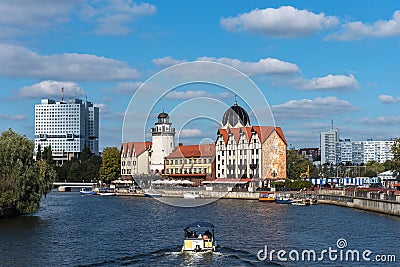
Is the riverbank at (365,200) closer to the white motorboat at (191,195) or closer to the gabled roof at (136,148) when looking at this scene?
the white motorboat at (191,195)

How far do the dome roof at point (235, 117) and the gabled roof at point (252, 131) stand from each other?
7004mm

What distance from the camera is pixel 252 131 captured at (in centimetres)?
13250

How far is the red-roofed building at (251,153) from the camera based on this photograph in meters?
130

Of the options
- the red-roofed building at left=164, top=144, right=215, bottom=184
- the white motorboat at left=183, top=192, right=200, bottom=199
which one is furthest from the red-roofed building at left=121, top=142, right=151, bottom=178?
the white motorboat at left=183, top=192, right=200, bottom=199

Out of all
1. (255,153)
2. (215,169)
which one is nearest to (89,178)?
(215,169)

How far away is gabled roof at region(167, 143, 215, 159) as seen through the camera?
146m

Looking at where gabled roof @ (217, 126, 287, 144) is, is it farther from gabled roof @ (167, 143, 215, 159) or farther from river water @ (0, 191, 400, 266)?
river water @ (0, 191, 400, 266)

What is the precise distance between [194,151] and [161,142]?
14.2m

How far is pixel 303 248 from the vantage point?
164ft

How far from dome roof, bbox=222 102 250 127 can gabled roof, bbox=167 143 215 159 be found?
7835 mm

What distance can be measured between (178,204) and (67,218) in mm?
37304

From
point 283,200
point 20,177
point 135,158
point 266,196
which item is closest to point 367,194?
point 283,200

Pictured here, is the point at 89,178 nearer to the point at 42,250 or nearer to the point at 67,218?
the point at 67,218

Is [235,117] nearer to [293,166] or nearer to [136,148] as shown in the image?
[293,166]
